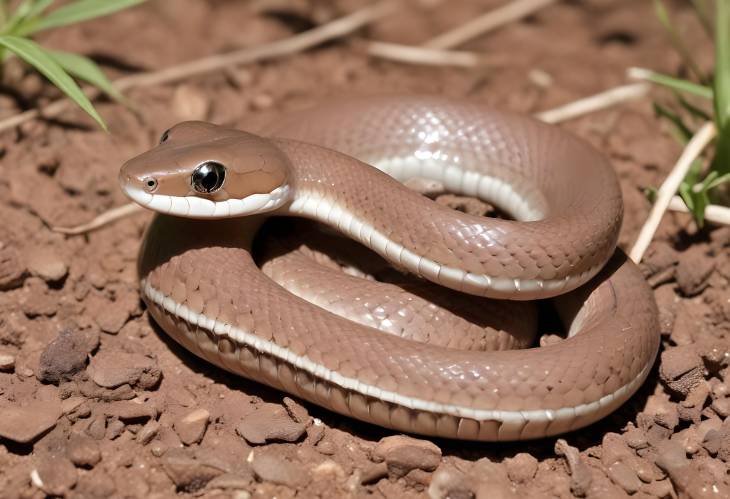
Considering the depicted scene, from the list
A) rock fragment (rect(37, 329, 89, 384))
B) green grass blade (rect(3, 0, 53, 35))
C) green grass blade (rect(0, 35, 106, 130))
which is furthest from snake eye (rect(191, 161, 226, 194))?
green grass blade (rect(3, 0, 53, 35))

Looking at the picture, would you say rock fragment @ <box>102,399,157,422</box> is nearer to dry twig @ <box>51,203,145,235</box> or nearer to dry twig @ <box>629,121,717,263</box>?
dry twig @ <box>51,203,145,235</box>

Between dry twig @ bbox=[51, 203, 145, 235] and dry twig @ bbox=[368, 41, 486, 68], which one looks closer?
dry twig @ bbox=[51, 203, 145, 235]

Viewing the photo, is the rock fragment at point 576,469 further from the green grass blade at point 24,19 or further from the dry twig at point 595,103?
the green grass blade at point 24,19

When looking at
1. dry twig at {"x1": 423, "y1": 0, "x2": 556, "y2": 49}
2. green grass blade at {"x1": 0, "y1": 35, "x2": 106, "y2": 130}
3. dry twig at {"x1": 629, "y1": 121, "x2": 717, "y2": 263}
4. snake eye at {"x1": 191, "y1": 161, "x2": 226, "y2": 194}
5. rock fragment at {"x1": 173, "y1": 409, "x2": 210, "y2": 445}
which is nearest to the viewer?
rock fragment at {"x1": 173, "y1": 409, "x2": 210, "y2": 445}

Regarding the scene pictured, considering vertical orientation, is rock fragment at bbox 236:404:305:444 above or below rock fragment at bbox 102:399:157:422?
below

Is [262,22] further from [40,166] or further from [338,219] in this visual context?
[338,219]

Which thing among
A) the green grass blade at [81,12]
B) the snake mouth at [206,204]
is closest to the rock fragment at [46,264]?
the snake mouth at [206,204]
